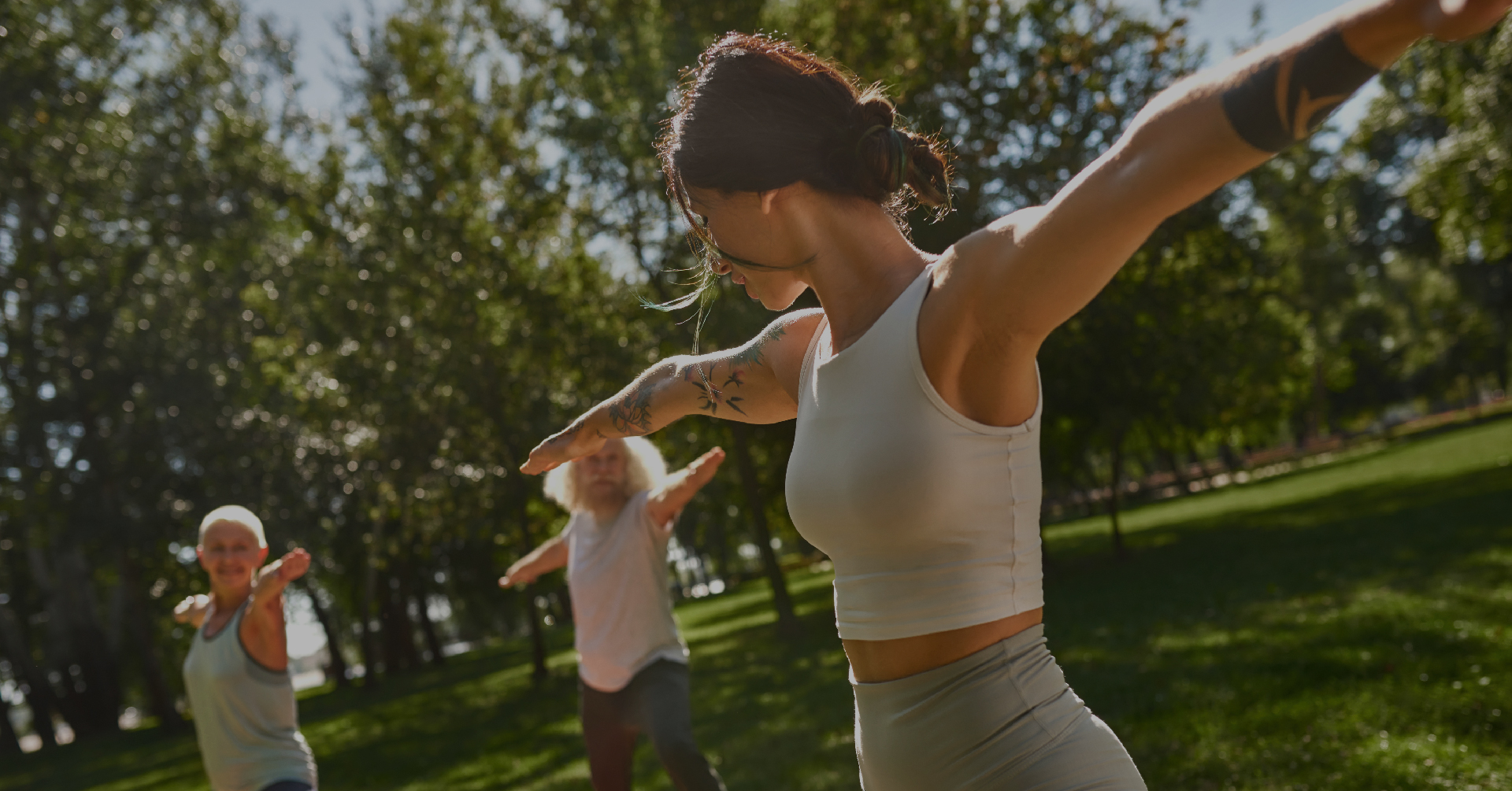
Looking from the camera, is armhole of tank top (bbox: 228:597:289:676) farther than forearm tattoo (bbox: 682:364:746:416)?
Yes

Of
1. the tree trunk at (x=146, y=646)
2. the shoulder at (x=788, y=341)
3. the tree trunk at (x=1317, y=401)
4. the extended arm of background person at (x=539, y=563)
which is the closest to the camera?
the shoulder at (x=788, y=341)

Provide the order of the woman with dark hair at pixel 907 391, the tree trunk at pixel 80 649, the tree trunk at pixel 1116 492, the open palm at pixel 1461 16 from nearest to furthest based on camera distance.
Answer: the open palm at pixel 1461 16 → the woman with dark hair at pixel 907 391 → the tree trunk at pixel 1116 492 → the tree trunk at pixel 80 649

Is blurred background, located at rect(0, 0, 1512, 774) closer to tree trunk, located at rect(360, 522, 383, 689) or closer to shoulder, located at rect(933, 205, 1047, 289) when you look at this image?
tree trunk, located at rect(360, 522, 383, 689)

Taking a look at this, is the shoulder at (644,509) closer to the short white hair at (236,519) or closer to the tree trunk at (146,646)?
the short white hair at (236,519)

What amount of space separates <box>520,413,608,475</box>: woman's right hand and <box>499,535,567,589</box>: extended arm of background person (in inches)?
136

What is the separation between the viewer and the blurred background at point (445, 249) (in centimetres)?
1520

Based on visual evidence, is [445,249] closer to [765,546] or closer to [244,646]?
[765,546]

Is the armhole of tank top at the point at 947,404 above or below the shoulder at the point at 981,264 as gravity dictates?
below

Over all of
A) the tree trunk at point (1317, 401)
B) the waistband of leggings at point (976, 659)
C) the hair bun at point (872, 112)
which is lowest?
the tree trunk at point (1317, 401)

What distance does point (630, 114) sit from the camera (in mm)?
14859

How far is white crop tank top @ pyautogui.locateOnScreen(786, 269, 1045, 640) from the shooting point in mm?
1665

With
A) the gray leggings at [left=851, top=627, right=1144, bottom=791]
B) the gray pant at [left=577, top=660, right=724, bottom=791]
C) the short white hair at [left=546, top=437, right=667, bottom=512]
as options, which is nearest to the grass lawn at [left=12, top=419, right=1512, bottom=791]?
the gray pant at [left=577, top=660, right=724, bottom=791]

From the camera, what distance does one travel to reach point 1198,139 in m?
1.26

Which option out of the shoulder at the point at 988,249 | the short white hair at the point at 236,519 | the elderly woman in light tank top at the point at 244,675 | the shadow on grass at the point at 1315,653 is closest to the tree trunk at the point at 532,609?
the shadow on grass at the point at 1315,653
